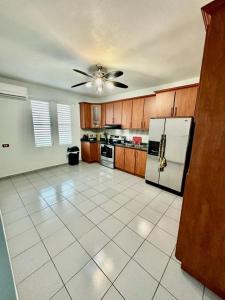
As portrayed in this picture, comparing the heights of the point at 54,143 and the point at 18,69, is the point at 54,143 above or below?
below

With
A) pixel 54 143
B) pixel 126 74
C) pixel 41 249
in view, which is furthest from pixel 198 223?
pixel 54 143

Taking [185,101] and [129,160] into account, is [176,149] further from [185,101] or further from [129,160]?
[129,160]

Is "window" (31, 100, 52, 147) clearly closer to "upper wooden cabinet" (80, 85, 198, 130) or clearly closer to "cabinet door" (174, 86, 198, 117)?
"upper wooden cabinet" (80, 85, 198, 130)

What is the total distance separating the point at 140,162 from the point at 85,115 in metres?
2.86

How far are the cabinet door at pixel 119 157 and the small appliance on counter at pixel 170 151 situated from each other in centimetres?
114

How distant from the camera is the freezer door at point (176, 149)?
2683mm

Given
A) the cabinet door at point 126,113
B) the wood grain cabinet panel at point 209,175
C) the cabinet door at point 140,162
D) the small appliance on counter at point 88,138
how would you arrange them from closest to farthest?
the wood grain cabinet panel at point 209,175 < the cabinet door at point 140,162 < the cabinet door at point 126,113 < the small appliance on counter at point 88,138

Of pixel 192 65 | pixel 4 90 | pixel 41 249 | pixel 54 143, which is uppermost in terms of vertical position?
→ pixel 192 65

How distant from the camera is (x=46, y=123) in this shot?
425 centimetres

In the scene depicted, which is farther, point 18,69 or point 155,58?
point 18,69

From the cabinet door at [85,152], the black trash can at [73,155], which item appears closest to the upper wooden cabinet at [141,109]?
the cabinet door at [85,152]

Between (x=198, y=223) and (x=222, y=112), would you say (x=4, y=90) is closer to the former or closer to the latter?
(x=222, y=112)

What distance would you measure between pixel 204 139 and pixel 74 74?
122 inches

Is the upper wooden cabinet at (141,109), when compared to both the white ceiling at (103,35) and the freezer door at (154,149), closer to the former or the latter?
the freezer door at (154,149)
